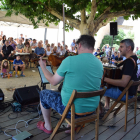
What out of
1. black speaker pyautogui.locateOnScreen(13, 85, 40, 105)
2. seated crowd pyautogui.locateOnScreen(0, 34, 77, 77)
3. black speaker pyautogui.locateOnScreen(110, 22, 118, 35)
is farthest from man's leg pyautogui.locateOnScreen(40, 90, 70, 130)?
black speaker pyautogui.locateOnScreen(110, 22, 118, 35)

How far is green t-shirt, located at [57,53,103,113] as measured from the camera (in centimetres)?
181

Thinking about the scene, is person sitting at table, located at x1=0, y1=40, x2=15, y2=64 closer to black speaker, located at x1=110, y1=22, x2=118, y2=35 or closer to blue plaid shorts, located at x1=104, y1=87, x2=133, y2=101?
black speaker, located at x1=110, y1=22, x2=118, y2=35

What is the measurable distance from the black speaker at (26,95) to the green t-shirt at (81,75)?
158cm

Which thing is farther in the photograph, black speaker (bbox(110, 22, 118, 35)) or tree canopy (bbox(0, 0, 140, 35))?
black speaker (bbox(110, 22, 118, 35))

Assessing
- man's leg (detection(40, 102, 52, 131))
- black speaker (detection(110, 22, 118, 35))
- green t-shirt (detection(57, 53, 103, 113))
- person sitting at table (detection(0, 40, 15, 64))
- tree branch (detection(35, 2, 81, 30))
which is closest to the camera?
green t-shirt (detection(57, 53, 103, 113))

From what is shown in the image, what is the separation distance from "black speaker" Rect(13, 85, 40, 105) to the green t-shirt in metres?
1.58

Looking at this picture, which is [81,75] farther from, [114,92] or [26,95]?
[26,95]

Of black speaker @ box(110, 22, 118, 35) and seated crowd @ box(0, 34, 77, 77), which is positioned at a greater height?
black speaker @ box(110, 22, 118, 35)

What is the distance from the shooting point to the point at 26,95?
11.0 ft

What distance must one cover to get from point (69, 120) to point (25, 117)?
125 centimetres

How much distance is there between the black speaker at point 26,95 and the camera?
3266mm

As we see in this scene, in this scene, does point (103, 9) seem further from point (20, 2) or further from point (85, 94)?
point (85, 94)

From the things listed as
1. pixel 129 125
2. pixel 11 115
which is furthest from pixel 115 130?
pixel 11 115

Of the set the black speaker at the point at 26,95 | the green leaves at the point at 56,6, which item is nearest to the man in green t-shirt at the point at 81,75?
the black speaker at the point at 26,95
